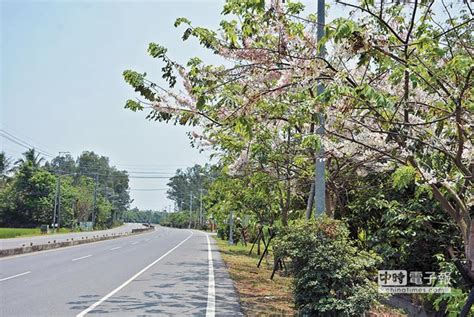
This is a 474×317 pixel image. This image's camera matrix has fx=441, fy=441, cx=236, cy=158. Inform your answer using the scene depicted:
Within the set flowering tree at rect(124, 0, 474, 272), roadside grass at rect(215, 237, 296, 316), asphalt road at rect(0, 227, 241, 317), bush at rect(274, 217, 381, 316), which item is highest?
flowering tree at rect(124, 0, 474, 272)

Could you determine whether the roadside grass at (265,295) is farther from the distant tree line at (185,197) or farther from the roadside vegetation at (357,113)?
the distant tree line at (185,197)

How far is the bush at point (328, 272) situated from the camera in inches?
256

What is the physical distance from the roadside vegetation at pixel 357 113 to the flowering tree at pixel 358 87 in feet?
0.08

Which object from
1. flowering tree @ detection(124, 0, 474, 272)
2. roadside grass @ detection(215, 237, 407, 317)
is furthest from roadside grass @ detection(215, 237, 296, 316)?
flowering tree @ detection(124, 0, 474, 272)

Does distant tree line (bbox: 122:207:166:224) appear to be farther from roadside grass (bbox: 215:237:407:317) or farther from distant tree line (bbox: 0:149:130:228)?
roadside grass (bbox: 215:237:407:317)

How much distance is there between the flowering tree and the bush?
146cm

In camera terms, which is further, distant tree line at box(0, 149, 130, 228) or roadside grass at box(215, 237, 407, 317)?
distant tree line at box(0, 149, 130, 228)

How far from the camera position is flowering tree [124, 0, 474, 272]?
18.0ft

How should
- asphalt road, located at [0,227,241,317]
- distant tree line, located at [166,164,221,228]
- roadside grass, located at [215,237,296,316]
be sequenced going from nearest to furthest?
asphalt road, located at [0,227,241,317] → roadside grass, located at [215,237,296,316] → distant tree line, located at [166,164,221,228]

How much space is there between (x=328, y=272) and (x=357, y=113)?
8.35 ft

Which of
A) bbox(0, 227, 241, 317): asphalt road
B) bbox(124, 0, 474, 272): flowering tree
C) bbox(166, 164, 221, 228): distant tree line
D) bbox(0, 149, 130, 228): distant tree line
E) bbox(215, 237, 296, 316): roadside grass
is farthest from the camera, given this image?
bbox(166, 164, 221, 228): distant tree line

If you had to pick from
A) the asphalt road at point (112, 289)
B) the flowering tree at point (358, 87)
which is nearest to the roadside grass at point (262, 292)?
the asphalt road at point (112, 289)

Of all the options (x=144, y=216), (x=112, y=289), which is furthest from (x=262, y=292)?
(x=144, y=216)

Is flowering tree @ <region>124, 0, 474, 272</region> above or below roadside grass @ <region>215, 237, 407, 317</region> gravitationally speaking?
above
